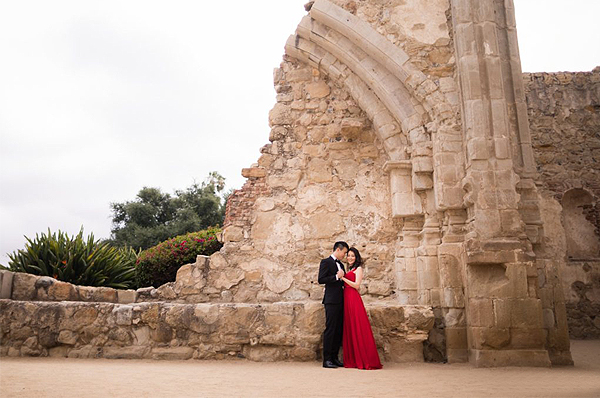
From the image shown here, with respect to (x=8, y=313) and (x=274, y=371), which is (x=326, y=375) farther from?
(x=8, y=313)

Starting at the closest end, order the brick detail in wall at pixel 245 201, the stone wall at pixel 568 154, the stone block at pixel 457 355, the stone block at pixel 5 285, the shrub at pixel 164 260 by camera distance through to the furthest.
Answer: the stone block at pixel 5 285 → the stone block at pixel 457 355 → the brick detail in wall at pixel 245 201 → the shrub at pixel 164 260 → the stone wall at pixel 568 154

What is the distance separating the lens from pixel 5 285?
5098mm


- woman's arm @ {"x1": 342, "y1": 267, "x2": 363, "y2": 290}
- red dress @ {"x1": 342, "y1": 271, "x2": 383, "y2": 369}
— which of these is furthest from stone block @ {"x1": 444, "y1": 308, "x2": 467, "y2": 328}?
woman's arm @ {"x1": 342, "y1": 267, "x2": 363, "y2": 290}

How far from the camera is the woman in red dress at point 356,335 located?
4.60 metres

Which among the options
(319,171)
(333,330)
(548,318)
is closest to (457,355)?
(548,318)

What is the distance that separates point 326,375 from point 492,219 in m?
2.68

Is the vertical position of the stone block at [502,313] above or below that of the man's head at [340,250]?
below

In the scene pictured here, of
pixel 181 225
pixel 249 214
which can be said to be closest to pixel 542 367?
pixel 249 214

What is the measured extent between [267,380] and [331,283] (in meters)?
1.46

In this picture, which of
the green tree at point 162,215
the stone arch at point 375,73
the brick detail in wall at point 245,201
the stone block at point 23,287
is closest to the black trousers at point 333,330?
the brick detail in wall at point 245,201

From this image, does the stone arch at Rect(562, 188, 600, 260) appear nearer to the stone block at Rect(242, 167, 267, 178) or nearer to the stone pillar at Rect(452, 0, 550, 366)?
the stone pillar at Rect(452, 0, 550, 366)

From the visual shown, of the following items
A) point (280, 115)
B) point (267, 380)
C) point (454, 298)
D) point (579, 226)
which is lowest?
point (267, 380)

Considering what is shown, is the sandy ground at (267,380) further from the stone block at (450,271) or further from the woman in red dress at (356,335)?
the stone block at (450,271)

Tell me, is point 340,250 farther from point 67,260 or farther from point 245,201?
point 67,260
